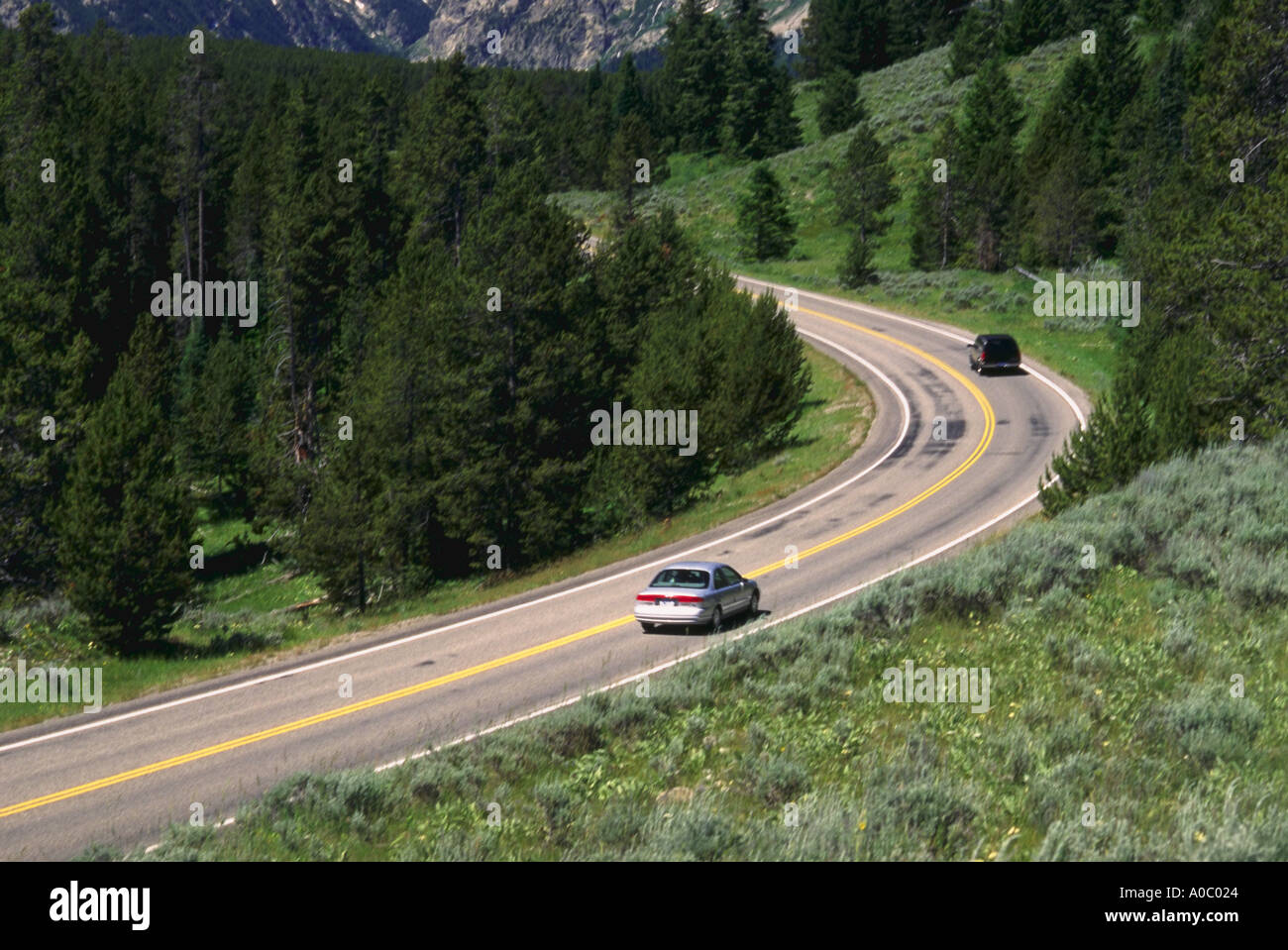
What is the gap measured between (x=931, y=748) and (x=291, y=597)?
121ft

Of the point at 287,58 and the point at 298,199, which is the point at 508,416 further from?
the point at 287,58

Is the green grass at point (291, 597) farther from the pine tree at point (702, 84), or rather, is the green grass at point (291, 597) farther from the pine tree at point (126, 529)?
the pine tree at point (702, 84)

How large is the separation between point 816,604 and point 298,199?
3980 centimetres

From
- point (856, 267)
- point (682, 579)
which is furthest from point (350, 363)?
point (856, 267)

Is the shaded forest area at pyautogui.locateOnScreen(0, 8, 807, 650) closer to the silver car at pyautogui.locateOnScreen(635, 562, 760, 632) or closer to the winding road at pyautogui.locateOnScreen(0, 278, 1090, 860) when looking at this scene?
the winding road at pyautogui.locateOnScreen(0, 278, 1090, 860)

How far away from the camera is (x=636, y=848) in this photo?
31.8ft

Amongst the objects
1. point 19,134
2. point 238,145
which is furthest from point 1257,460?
point 238,145

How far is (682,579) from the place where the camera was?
76.1ft

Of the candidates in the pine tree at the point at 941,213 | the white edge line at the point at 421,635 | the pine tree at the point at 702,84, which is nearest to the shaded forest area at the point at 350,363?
the white edge line at the point at 421,635

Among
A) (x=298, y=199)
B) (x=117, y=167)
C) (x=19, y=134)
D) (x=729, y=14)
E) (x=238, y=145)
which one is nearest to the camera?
(x=298, y=199)

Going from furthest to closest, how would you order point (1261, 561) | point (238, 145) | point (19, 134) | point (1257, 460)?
point (238, 145) < point (19, 134) < point (1257, 460) < point (1261, 561)

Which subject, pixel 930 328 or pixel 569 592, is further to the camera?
pixel 930 328

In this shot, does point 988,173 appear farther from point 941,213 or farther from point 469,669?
point 469,669

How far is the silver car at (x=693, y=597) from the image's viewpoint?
2242cm
